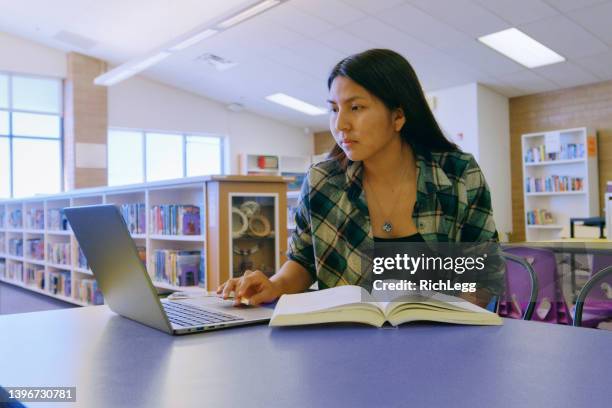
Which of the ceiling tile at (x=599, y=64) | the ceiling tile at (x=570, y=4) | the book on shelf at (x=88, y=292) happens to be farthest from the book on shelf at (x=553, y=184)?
the book on shelf at (x=88, y=292)

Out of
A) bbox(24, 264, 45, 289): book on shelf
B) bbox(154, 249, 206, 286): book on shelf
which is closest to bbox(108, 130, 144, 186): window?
bbox(24, 264, 45, 289): book on shelf

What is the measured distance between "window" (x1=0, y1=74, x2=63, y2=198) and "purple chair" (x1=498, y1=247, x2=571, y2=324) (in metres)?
8.79

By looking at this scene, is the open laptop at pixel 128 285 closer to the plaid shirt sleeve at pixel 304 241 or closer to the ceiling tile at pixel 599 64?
the plaid shirt sleeve at pixel 304 241

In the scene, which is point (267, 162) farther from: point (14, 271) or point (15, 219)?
point (14, 271)

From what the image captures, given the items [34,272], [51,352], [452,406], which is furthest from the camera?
[34,272]

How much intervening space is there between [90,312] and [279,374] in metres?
0.62

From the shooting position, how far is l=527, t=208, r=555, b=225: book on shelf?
779cm

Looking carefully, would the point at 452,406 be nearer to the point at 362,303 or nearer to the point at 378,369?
the point at 378,369

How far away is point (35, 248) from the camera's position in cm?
630

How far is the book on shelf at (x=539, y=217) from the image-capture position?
7.79m

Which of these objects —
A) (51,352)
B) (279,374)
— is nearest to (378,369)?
(279,374)

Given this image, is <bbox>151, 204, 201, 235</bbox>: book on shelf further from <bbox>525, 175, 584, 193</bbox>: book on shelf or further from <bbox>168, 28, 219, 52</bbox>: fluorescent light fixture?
<bbox>525, 175, 584, 193</bbox>: book on shelf

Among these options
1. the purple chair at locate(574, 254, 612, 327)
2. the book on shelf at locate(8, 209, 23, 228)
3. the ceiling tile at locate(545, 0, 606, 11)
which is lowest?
the purple chair at locate(574, 254, 612, 327)

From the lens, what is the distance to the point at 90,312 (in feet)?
3.62
